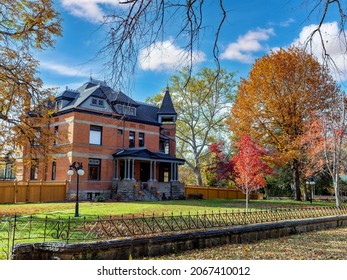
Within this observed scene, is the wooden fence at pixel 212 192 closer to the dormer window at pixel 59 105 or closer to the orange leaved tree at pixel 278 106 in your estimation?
the orange leaved tree at pixel 278 106

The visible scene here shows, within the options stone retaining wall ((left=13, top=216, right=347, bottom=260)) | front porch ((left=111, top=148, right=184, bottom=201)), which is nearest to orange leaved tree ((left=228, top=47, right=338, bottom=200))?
front porch ((left=111, top=148, right=184, bottom=201))

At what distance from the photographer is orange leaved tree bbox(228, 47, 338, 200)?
28391mm

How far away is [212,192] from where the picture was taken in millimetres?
39906

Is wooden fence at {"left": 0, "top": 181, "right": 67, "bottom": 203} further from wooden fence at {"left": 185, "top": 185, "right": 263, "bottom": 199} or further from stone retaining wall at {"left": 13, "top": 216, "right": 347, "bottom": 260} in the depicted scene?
stone retaining wall at {"left": 13, "top": 216, "right": 347, "bottom": 260}

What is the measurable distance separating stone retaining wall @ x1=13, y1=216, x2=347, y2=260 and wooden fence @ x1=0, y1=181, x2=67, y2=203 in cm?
2175

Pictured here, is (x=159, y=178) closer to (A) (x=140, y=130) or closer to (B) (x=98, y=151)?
(A) (x=140, y=130)

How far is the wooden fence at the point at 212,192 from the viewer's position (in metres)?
37.3

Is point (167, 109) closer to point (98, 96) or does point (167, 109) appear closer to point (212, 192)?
point (98, 96)

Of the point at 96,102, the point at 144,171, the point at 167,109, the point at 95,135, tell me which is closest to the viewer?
the point at 96,102

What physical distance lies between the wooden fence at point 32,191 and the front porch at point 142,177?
16.1ft

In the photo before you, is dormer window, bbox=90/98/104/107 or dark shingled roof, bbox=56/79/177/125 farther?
dormer window, bbox=90/98/104/107

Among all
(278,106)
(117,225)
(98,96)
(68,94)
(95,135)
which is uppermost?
(68,94)

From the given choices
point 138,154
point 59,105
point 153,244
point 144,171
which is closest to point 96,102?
point 59,105

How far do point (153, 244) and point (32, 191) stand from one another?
22.6 metres
